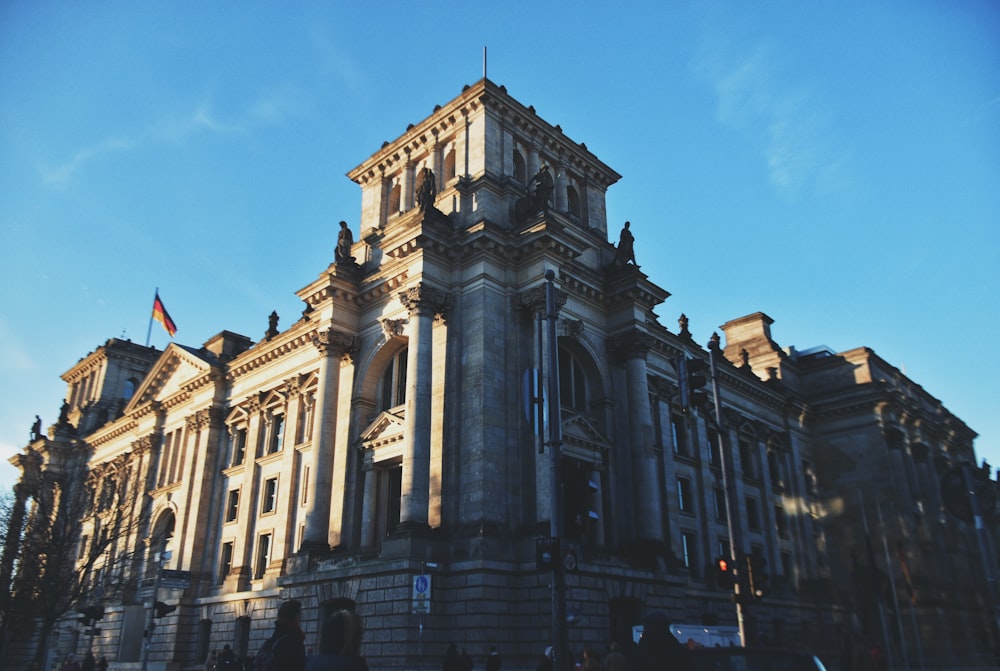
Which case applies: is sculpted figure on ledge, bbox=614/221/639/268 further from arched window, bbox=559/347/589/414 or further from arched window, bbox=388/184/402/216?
arched window, bbox=388/184/402/216

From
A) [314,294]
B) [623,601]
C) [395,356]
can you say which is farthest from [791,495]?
[314,294]

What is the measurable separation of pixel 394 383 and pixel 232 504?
51.9ft

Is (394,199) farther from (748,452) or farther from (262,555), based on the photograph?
(748,452)

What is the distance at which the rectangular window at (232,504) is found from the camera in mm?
42906

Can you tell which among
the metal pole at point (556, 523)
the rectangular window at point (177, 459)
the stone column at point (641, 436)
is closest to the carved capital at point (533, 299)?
the stone column at point (641, 436)

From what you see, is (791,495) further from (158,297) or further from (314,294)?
(158,297)

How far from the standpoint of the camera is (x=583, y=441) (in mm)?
31859

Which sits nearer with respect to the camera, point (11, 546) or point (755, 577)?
point (755, 577)

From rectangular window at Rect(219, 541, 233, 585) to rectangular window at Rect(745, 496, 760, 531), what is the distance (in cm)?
2967

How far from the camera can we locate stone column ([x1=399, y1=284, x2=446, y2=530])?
28.2 metres

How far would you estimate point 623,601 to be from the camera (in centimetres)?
2962

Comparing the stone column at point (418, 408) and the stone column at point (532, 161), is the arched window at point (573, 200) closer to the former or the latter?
the stone column at point (532, 161)

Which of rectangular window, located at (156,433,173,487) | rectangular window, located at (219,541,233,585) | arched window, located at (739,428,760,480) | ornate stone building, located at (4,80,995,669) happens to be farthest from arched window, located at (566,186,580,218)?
rectangular window, located at (156,433,173,487)

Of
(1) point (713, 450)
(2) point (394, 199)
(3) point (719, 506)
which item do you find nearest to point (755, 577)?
(3) point (719, 506)
